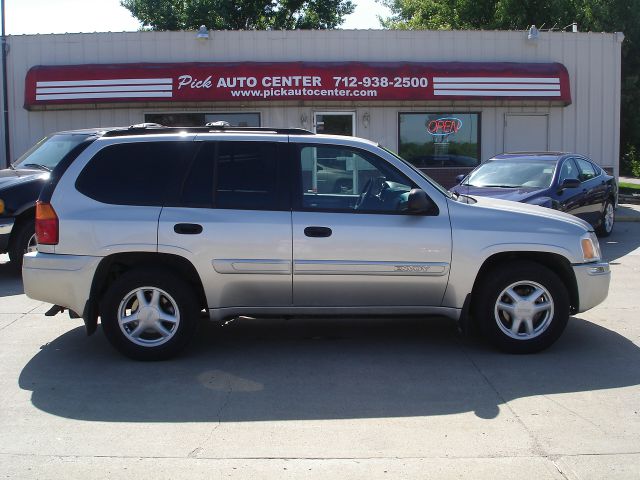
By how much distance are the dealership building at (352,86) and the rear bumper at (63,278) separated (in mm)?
10926

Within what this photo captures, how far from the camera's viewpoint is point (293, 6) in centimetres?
3844

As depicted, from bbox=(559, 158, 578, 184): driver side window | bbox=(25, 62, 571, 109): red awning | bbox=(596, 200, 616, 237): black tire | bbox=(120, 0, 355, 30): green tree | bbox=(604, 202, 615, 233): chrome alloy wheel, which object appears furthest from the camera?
bbox=(120, 0, 355, 30): green tree

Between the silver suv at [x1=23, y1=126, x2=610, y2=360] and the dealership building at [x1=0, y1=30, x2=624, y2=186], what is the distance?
417 inches

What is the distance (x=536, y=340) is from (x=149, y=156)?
352cm

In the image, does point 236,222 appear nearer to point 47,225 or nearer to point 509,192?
point 47,225

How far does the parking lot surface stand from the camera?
4348 mm

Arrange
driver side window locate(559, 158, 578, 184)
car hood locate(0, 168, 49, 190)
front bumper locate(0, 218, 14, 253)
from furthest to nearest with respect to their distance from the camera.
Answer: driver side window locate(559, 158, 578, 184) → car hood locate(0, 168, 49, 190) → front bumper locate(0, 218, 14, 253)

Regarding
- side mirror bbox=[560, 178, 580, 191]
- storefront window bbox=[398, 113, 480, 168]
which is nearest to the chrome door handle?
side mirror bbox=[560, 178, 580, 191]

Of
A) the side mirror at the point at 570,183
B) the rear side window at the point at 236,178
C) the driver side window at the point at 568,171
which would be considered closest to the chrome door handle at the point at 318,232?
the rear side window at the point at 236,178

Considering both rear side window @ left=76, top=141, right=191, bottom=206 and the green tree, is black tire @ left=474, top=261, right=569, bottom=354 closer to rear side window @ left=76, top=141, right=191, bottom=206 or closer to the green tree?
rear side window @ left=76, top=141, right=191, bottom=206

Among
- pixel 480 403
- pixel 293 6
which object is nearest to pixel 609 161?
pixel 480 403

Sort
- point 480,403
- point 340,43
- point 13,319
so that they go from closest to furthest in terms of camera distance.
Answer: point 480,403
point 13,319
point 340,43

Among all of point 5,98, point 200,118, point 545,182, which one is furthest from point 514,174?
point 5,98

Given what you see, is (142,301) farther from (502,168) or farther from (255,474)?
(502,168)
